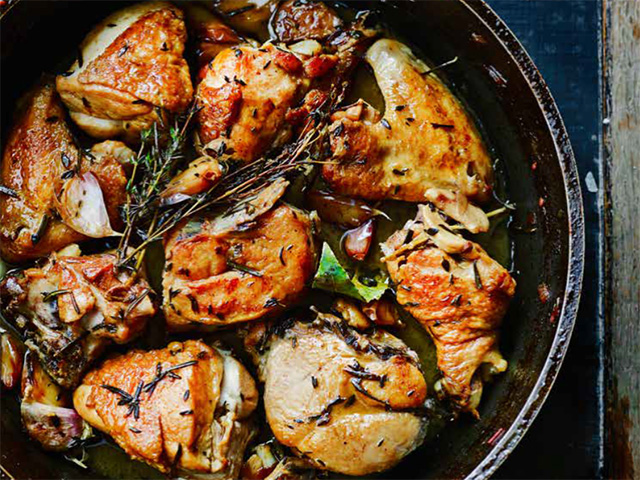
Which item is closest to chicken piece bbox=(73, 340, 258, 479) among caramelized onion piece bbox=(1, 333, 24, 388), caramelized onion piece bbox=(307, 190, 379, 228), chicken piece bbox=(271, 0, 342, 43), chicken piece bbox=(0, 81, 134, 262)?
caramelized onion piece bbox=(1, 333, 24, 388)

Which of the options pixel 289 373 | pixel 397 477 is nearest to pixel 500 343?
pixel 397 477

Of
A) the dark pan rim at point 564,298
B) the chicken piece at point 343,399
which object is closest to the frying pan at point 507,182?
the dark pan rim at point 564,298

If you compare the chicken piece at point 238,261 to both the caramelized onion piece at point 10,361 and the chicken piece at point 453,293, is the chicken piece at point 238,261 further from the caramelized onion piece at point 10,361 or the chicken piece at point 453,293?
the caramelized onion piece at point 10,361

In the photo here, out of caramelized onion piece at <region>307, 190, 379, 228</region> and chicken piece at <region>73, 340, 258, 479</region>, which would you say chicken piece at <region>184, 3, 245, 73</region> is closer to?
caramelized onion piece at <region>307, 190, 379, 228</region>

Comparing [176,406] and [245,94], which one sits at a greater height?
[245,94]

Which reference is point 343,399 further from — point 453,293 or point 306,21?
point 306,21

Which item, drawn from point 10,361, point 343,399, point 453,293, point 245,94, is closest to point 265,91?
point 245,94
